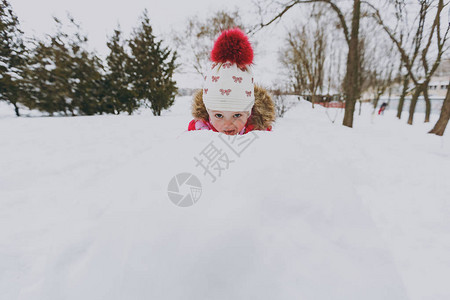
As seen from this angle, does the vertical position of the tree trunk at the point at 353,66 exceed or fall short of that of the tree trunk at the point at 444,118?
it exceeds it

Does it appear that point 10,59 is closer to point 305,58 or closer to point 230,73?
point 230,73

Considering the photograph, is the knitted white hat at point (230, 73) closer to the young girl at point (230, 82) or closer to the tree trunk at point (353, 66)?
the young girl at point (230, 82)

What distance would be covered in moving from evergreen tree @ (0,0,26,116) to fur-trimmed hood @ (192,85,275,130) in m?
7.05

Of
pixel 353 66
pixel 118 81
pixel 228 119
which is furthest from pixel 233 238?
pixel 118 81

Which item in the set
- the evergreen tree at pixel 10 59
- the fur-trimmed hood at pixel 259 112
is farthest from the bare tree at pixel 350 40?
the evergreen tree at pixel 10 59

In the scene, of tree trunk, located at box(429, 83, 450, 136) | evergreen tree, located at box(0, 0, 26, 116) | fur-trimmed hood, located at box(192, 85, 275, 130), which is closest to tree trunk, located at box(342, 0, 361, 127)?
tree trunk, located at box(429, 83, 450, 136)

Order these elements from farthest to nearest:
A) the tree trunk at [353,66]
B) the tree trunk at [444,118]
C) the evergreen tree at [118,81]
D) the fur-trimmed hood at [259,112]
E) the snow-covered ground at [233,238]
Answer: the evergreen tree at [118,81]
the tree trunk at [353,66]
the tree trunk at [444,118]
the fur-trimmed hood at [259,112]
the snow-covered ground at [233,238]

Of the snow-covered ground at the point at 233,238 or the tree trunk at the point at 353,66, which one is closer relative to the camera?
the snow-covered ground at the point at 233,238

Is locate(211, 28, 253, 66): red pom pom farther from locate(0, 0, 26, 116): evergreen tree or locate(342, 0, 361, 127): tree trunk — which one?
locate(0, 0, 26, 116): evergreen tree

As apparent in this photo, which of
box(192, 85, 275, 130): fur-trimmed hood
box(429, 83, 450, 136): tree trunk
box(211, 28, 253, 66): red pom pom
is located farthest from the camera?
box(429, 83, 450, 136): tree trunk

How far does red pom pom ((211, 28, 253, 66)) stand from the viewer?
1396 mm

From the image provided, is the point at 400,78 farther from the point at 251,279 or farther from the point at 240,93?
the point at 251,279

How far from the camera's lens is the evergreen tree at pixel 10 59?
17.0 ft

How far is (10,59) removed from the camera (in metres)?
5.36
